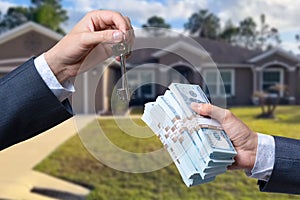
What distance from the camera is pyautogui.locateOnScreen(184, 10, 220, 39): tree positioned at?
1206 centimetres

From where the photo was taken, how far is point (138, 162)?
3.22ft

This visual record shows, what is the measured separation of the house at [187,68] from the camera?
2.97 ft

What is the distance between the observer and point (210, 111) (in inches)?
30.5

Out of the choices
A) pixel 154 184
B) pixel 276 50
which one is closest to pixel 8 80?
pixel 154 184

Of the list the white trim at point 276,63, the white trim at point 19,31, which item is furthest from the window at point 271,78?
the white trim at point 19,31

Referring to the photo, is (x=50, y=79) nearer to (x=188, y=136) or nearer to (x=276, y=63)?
(x=188, y=136)

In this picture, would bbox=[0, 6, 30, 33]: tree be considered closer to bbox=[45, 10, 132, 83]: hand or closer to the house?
the house

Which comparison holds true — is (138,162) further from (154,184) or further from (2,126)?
(154,184)

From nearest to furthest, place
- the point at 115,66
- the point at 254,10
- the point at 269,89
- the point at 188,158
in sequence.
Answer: the point at 188,158 < the point at 115,66 < the point at 254,10 < the point at 269,89

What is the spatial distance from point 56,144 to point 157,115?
583cm

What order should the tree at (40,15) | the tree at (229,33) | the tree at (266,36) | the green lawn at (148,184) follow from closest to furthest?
1. the green lawn at (148,184)
2. the tree at (266,36)
3. the tree at (229,33)
4. the tree at (40,15)

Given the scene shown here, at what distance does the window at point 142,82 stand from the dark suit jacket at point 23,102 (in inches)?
6.9

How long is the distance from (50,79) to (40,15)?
18333mm

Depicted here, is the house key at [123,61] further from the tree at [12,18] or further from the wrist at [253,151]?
the tree at [12,18]
